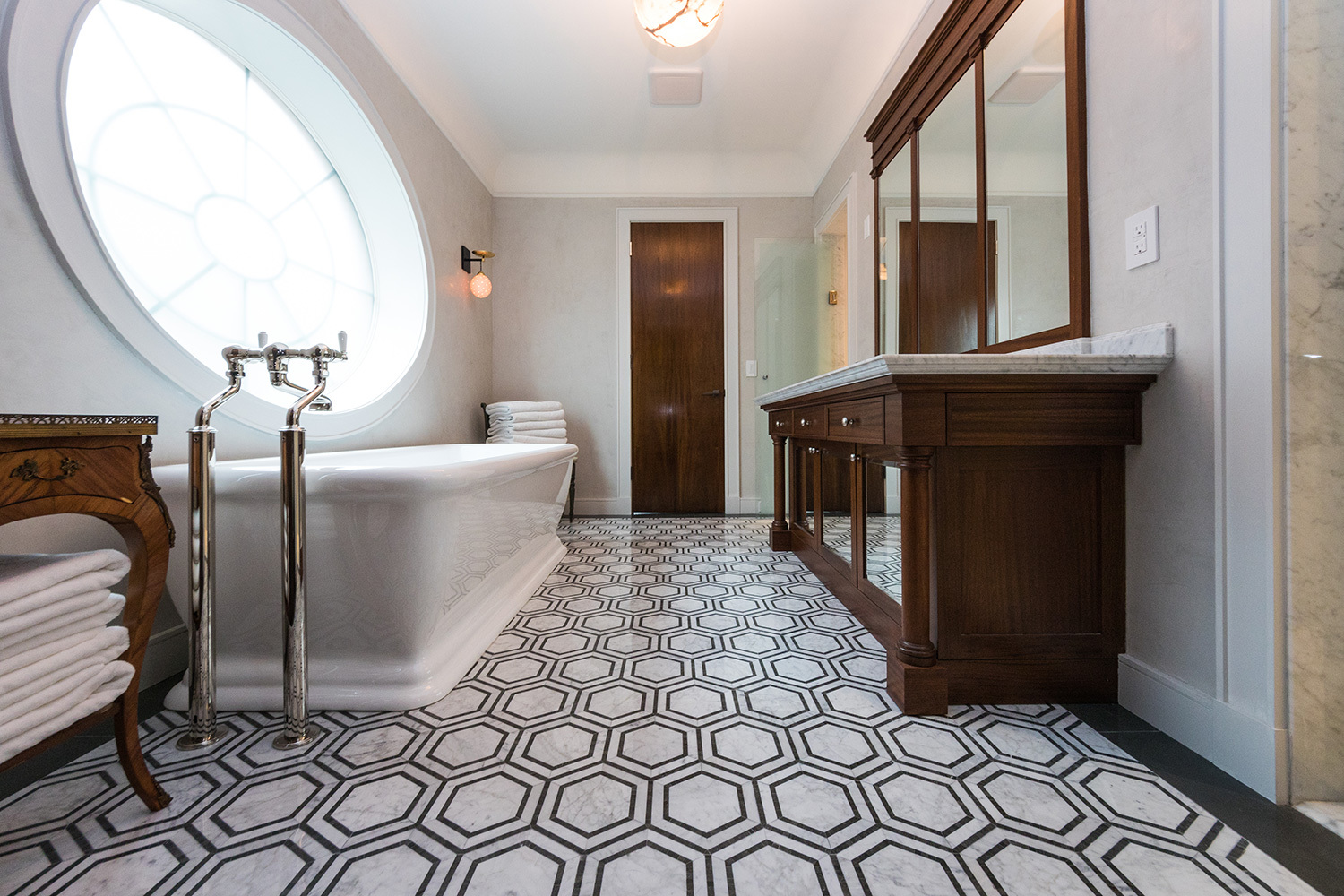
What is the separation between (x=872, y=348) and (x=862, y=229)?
691 millimetres

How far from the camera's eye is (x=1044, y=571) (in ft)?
4.26

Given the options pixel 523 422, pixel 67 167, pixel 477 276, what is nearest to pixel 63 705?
pixel 67 167

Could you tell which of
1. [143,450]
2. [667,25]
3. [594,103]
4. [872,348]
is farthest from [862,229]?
[143,450]

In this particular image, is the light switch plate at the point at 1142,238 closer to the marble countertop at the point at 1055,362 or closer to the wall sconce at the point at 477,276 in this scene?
the marble countertop at the point at 1055,362

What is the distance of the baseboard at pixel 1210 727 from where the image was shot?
0.94 meters

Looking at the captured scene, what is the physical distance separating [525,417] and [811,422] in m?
2.12

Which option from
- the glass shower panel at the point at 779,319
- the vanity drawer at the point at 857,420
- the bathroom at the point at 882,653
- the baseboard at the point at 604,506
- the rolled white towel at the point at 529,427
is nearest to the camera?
the bathroom at the point at 882,653

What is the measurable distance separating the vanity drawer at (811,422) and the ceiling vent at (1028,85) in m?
1.04

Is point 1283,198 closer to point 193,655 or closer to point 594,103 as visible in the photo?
point 193,655

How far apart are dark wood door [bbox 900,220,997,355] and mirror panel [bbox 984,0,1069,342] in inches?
3.4

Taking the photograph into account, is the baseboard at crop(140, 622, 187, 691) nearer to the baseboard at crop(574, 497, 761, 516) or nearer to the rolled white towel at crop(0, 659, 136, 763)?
the rolled white towel at crop(0, 659, 136, 763)

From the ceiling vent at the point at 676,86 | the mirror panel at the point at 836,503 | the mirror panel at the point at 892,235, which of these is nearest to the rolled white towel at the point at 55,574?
the mirror panel at the point at 836,503

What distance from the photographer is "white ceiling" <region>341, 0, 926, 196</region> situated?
2.65 m

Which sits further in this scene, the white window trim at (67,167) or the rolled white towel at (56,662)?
the white window trim at (67,167)
